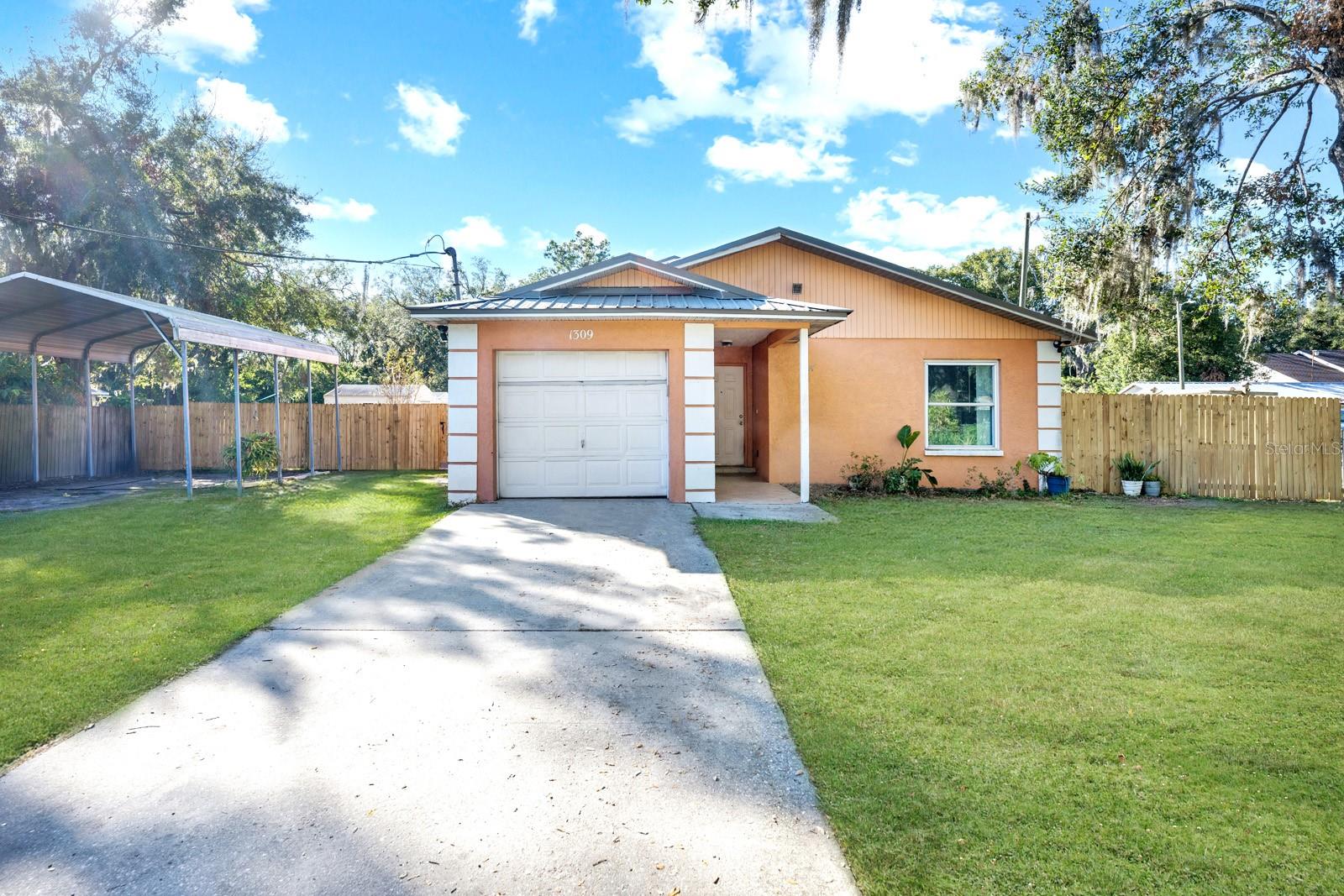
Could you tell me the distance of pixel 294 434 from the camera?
1688 cm

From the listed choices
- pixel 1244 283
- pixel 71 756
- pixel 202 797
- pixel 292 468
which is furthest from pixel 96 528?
pixel 1244 283

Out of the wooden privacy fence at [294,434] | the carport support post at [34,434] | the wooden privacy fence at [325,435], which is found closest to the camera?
the carport support post at [34,434]

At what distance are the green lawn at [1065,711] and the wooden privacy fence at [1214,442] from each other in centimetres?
577

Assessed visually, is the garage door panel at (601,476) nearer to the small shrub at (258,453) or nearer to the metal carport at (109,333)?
the metal carport at (109,333)

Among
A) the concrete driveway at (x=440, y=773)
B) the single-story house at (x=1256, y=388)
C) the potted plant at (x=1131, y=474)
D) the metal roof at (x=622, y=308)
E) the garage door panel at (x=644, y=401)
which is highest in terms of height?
the metal roof at (x=622, y=308)

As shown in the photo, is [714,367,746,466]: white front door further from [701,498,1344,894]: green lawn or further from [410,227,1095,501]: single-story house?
[701,498,1344,894]: green lawn

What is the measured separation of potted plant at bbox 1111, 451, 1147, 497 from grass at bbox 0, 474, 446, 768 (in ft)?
37.9

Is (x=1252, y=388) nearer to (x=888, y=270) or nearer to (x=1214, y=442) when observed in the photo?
(x=1214, y=442)

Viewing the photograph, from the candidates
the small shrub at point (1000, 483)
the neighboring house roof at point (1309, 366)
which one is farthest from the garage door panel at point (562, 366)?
the neighboring house roof at point (1309, 366)

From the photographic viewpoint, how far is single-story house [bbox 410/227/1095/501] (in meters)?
9.81

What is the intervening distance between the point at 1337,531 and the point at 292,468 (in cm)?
1950

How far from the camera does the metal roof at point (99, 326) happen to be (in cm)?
1046

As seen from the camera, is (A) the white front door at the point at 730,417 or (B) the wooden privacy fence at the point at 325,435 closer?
(A) the white front door at the point at 730,417

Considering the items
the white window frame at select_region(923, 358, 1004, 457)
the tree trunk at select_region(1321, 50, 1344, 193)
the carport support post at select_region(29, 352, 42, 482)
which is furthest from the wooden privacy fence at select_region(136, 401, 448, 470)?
the tree trunk at select_region(1321, 50, 1344, 193)
